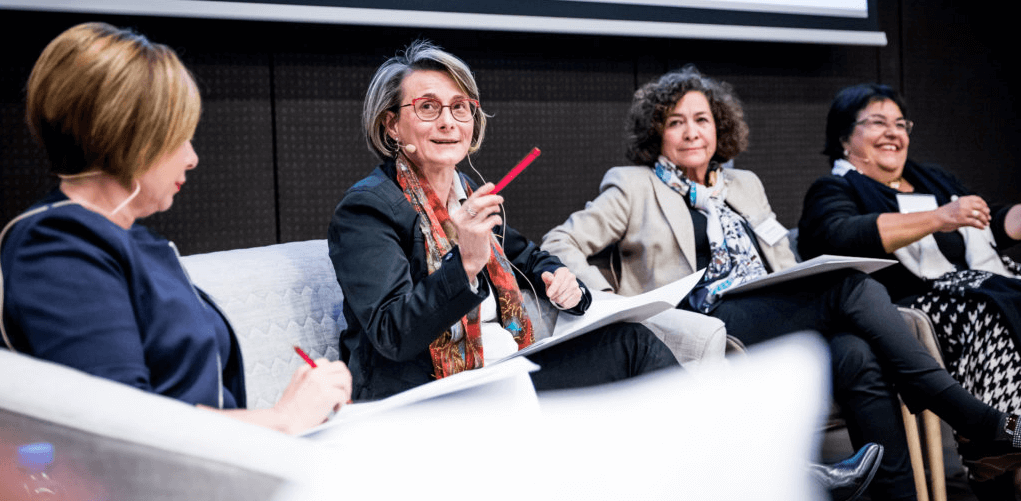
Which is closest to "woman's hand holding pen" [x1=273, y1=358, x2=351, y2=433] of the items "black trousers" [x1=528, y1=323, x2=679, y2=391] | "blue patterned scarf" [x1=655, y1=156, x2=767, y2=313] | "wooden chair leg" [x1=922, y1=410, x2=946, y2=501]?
"black trousers" [x1=528, y1=323, x2=679, y2=391]

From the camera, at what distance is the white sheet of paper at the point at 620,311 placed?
5.15ft

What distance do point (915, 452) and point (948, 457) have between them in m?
0.83

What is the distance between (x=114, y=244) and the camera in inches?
39.3

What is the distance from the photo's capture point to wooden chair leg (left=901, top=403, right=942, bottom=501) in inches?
89.4

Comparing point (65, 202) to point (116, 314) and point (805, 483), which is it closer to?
point (116, 314)

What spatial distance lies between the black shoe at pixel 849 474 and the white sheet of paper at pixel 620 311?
47 cm

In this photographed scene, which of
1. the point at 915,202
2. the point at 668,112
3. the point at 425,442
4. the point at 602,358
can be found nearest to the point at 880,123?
the point at 915,202

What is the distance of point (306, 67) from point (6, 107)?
0.85m

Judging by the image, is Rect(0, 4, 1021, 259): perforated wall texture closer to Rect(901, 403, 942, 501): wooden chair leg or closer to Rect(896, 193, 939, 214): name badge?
Rect(896, 193, 939, 214): name badge

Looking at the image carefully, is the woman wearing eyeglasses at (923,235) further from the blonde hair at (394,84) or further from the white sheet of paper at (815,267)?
the blonde hair at (394,84)

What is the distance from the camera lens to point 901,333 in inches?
87.7

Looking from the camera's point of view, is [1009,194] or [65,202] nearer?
[65,202]

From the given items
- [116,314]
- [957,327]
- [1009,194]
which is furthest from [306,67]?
[1009,194]

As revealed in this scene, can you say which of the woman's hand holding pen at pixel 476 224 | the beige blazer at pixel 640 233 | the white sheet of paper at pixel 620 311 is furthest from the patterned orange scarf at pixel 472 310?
the beige blazer at pixel 640 233
